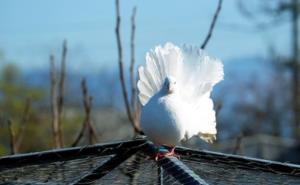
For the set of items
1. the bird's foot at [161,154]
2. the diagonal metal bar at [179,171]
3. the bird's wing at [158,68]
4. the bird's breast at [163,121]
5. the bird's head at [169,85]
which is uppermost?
the bird's wing at [158,68]

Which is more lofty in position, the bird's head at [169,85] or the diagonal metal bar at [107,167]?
the bird's head at [169,85]

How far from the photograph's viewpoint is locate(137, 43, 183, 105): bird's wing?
2.40m

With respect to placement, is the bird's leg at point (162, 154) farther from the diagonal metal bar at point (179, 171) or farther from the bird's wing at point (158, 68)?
the bird's wing at point (158, 68)

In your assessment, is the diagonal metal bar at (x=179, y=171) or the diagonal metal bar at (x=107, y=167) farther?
the diagonal metal bar at (x=107, y=167)

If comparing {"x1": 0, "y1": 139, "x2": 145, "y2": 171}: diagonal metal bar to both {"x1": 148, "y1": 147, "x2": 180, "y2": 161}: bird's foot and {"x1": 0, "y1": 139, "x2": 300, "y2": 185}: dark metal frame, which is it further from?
{"x1": 148, "y1": 147, "x2": 180, "y2": 161}: bird's foot

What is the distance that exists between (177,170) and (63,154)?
472 mm

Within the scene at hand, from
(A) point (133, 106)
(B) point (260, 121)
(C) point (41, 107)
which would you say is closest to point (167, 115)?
(A) point (133, 106)

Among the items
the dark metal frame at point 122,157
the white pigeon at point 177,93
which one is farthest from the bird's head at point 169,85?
the dark metal frame at point 122,157

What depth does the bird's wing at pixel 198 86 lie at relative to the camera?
2438mm

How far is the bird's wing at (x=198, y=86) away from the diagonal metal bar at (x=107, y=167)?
20 centimetres

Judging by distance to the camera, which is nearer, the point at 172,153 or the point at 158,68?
the point at 172,153

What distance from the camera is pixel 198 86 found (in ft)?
8.15

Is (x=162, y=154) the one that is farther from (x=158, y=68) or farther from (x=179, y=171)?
(x=158, y=68)

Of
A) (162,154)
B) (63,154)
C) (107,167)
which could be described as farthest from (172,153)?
(63,154)
